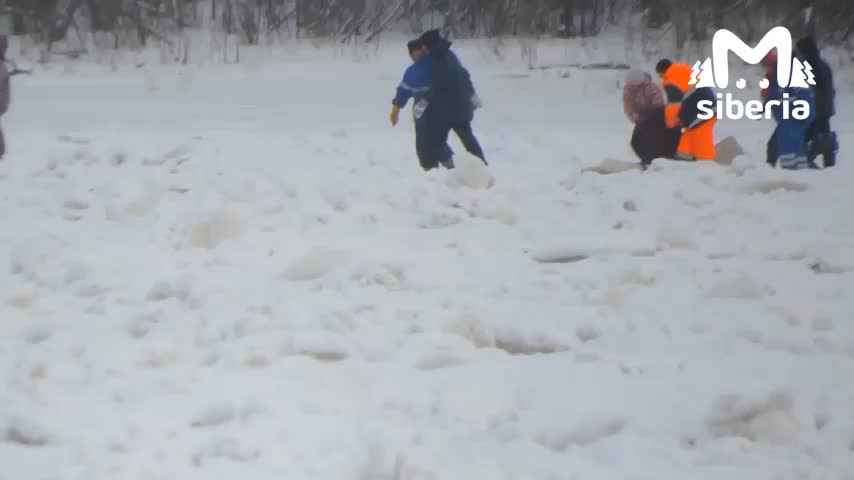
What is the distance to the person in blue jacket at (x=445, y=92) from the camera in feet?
35.1

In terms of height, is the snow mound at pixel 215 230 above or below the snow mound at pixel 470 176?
below

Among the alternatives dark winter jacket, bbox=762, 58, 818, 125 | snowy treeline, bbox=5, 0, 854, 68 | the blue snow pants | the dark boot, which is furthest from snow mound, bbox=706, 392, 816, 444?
snowy treeline, bbox=5, 0, 854, 68

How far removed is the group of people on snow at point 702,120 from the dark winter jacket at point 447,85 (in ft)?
4.55

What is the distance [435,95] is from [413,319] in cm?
511

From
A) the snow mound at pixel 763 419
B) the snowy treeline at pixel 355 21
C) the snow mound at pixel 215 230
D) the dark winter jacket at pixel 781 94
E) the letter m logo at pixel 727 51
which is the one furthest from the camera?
the snowy treeline at pixel 355 21

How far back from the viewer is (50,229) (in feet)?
27.5

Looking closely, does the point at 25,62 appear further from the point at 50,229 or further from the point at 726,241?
the point at 726,241

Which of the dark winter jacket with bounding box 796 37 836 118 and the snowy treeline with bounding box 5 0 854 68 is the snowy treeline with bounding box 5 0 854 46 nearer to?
the snowy treeline with bounding box 5 0 854 68

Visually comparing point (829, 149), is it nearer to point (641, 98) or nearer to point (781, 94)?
point (781, 94)

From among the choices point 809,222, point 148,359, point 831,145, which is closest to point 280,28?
point 831,145

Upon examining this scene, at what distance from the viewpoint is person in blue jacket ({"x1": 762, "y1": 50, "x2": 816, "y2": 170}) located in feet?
33.5

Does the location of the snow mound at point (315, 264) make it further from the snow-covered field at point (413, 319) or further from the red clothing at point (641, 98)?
the red clothing at point (641, 98)

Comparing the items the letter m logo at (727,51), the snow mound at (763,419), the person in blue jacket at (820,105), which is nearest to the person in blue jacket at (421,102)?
the person in blue jacket at (820,105)

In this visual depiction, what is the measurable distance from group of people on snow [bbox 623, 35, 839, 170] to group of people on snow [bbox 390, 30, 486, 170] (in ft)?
4.64
